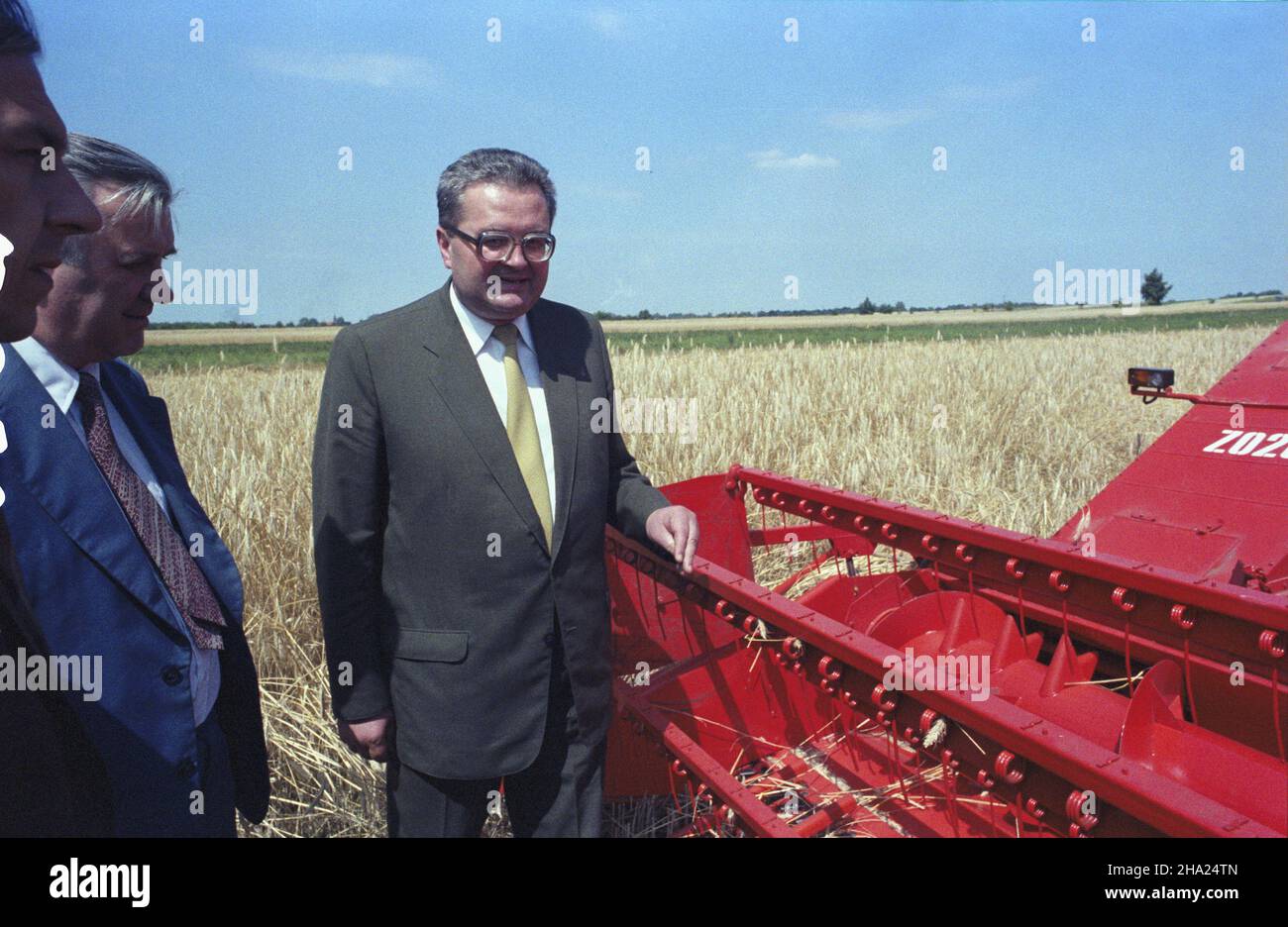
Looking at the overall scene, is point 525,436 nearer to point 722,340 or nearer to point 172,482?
point 172,482

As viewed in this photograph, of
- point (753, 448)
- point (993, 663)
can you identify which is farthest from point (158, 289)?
point (753, 448)

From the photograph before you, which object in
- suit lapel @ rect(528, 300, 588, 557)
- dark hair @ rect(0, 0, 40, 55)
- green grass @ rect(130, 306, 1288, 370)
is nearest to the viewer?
dark hair @ rect(0, 0, 40, 55)

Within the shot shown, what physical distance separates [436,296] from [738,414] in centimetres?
501

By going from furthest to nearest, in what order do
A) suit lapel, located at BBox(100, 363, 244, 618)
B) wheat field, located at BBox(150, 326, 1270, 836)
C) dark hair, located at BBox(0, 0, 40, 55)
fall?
wheat field, located at BBox(150, 326, 1270, 836), suit lapel, located at BBox(100, 363, 244, 618), dark hair, located at BBox(0, 0, 40, 55)

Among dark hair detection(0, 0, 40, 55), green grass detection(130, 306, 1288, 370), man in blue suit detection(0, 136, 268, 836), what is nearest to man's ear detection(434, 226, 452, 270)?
man in blue suit detection(0, 136, 268, 836)

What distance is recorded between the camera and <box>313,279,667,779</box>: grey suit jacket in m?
1.97

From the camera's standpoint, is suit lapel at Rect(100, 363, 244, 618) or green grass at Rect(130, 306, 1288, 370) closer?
suit lapel at Rect(100, 363, 244, 618)

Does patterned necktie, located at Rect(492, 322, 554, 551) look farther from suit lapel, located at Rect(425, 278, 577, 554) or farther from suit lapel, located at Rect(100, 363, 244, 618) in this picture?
suit lapel, located at Rect(100, 363, 244, 618)

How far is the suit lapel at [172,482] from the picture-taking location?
1.83 m

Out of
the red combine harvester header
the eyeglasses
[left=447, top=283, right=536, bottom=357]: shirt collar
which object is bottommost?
the red combine harvester header

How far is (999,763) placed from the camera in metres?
1.62

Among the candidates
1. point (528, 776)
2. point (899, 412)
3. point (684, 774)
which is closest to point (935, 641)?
point (684, 774)

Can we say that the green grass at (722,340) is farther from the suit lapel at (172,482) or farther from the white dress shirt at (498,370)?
the suit lapel at (172,482)

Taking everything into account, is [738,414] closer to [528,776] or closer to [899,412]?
[899,412]
